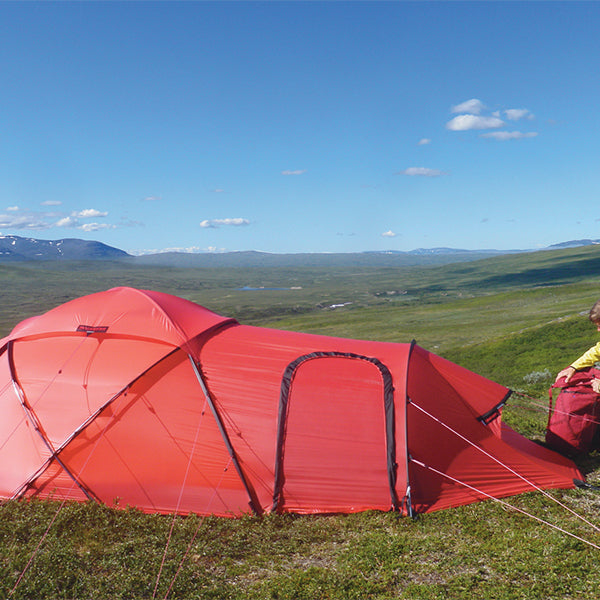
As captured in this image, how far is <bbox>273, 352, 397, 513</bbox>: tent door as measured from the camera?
911 centimetres

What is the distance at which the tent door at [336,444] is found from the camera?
9109 mm

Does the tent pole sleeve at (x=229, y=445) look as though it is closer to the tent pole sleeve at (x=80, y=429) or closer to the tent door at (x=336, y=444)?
the tent door at (x=336, y=444)

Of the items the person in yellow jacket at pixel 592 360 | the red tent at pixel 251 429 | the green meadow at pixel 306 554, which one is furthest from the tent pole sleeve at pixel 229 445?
the person in yellow jacket at pixel 592 360

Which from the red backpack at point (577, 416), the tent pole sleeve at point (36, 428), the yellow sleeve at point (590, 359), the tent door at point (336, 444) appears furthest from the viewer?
the red backpack at point (577, 416)

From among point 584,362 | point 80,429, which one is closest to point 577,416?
point 584,362

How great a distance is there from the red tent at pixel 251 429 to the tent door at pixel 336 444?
2cm

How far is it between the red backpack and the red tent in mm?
524

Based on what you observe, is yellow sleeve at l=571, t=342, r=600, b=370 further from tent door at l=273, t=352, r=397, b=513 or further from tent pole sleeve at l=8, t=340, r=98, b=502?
tent pole sleeve at l=8, t=340, r=98, b=502

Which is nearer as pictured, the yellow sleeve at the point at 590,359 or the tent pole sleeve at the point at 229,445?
the tent pole sleeve at the point at 229,445

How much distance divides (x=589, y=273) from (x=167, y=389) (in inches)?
7741

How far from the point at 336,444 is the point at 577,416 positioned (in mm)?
5216

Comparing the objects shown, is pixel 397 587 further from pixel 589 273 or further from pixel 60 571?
pixel 589 273

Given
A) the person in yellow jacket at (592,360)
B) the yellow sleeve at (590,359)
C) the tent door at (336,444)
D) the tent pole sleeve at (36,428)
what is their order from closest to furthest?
the tent door at (336,444) → the tent pole sleeve at (36,428) → the person in yellow jacket at (592,360) → the yellow sleeve at (590,359)

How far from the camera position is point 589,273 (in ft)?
583
